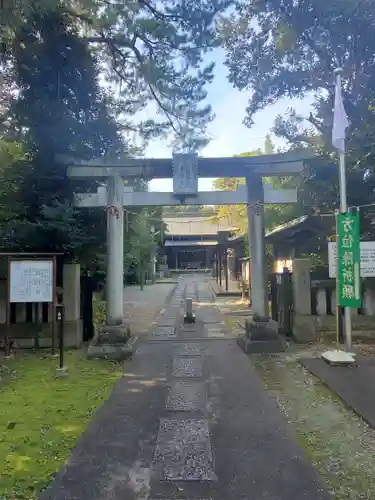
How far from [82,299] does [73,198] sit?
2.41m

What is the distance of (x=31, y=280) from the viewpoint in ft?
25.6

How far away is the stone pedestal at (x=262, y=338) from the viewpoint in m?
8.48

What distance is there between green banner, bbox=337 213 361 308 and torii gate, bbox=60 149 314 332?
1611 millimetres

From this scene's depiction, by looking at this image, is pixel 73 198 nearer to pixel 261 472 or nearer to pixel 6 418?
pixel 6 418

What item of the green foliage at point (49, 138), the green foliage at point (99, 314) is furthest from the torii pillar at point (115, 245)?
the green foliage at point (99, 314)

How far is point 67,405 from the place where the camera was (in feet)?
17.5

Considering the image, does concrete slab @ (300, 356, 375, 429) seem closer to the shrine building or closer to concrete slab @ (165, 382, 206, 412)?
concrete slab @ (165, 382, 206, 412)

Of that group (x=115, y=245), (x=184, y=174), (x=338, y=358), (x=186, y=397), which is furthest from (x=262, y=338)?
(x=184, y=174)

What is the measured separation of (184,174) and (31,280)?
373cm

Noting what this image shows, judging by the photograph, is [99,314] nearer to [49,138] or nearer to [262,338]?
[49,138]

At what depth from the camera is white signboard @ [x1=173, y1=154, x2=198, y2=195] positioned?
870 centimetres

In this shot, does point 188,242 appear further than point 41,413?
Yes

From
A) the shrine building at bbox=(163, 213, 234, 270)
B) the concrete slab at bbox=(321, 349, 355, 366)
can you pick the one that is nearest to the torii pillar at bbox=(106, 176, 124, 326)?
the concrete slab at bbox=(321, 349, 355, 366)

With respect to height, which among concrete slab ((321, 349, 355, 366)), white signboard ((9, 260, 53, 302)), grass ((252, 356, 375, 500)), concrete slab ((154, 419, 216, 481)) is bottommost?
grass ((252, 356, 375, 500))
